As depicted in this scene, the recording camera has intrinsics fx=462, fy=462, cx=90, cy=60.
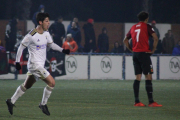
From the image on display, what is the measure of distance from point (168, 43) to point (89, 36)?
13.8ft

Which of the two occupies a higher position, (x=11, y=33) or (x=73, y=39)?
(x=11, y=33)

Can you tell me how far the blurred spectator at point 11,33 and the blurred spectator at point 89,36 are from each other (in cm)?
344

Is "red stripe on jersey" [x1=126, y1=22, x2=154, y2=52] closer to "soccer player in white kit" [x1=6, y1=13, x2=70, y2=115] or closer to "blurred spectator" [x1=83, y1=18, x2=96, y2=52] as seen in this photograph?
"soccer player in white kit" [x1=6, y1=13, x2=70, y2=115]

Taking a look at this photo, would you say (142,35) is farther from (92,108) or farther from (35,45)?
(35,45)

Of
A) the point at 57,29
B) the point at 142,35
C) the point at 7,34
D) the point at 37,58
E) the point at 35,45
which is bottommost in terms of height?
the point at 37,58

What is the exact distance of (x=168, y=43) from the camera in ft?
78.5

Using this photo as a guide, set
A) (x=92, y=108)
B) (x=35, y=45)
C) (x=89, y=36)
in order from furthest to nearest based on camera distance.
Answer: (x=89, y=36), (x=92, y=108), (x=35, y=45)

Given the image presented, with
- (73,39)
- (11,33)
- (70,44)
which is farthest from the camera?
(73,39)

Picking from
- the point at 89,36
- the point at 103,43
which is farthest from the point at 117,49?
the point at 89,36

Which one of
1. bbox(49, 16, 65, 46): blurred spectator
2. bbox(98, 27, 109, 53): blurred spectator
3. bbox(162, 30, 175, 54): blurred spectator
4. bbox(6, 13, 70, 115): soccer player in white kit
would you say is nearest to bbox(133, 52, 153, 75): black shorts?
bbox(6, 13, 70, 115): soccer player in white kit

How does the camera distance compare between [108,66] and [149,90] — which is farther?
[108,66]

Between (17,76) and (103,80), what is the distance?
373cm

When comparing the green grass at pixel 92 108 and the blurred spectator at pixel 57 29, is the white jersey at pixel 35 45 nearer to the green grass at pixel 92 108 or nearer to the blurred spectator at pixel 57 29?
the green grass at pixel 92 108

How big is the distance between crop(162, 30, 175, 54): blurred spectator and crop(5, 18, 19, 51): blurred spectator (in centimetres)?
762
